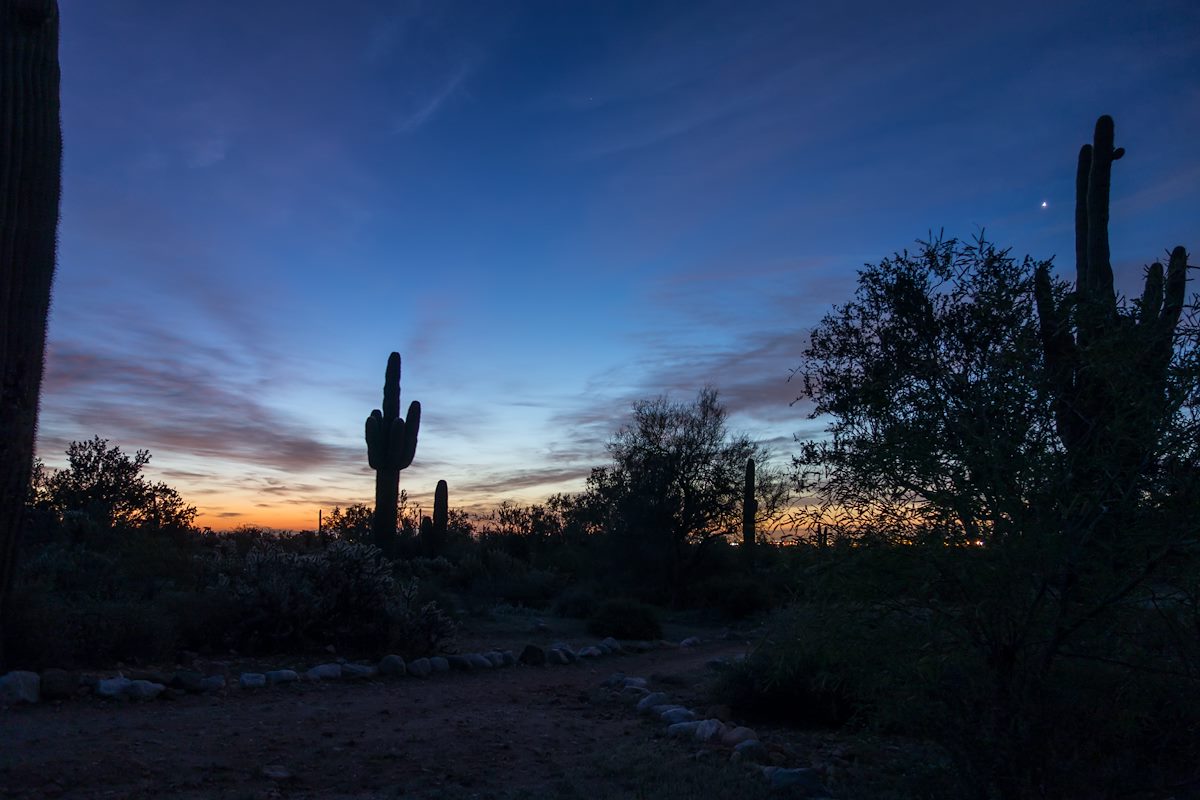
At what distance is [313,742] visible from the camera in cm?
692

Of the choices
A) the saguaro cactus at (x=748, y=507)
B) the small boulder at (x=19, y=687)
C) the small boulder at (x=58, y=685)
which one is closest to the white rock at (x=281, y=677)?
the small boulder at (x=58, y=685)

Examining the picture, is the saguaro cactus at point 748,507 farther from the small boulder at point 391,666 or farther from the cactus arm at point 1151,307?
the cactus arm at point 1151,307

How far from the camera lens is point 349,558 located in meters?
12.0

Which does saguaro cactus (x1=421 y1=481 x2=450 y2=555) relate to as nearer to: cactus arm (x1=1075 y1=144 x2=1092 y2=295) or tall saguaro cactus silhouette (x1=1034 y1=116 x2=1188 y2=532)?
cactus arm (x1=1075 y1=144 x2=1092 y2=295)

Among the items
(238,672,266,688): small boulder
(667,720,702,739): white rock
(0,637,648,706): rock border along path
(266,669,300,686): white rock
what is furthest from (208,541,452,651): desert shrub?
(667,720,702,739): white rock

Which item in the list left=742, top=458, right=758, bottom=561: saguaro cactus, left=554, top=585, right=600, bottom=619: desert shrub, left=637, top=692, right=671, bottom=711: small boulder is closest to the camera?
left=637, top=692, right=671, bottom=711: small boulder

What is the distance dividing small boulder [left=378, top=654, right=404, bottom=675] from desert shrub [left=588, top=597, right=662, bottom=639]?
5867mm

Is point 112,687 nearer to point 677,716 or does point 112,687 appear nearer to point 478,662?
point 478,662

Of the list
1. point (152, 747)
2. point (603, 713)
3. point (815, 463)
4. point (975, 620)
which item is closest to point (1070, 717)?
point (975, 620)

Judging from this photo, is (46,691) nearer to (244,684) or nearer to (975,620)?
(244,684)

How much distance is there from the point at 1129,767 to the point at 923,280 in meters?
7.49

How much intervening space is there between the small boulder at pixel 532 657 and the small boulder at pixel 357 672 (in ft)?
8.46

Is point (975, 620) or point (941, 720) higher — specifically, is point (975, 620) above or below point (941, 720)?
above

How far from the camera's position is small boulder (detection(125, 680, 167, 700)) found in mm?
8133
